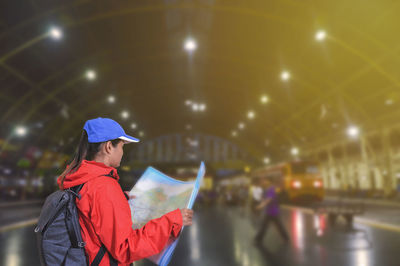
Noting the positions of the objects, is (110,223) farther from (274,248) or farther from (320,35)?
(320,35)

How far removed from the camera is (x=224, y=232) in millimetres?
11953

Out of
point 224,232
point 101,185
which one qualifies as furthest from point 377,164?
point 101,185

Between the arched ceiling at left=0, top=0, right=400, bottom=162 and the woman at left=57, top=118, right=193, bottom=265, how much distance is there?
61.3ft

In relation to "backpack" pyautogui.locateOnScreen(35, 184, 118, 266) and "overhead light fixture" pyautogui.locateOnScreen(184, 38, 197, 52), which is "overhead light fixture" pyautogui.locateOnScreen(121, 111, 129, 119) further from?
"backpack" pyautogui.locateOnScreen(35, 184, 118, 266)

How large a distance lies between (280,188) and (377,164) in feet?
34.2

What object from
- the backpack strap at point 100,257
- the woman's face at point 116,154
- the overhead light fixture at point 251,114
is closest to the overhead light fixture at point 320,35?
the woman's face at point 116,154

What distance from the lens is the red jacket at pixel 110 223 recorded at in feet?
5.58

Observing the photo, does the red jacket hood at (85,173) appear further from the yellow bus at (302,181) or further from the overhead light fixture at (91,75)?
the overhead light fixture at (91,75)

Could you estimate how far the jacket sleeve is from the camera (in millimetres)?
1698

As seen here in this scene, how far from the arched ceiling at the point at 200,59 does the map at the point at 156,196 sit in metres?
18.2

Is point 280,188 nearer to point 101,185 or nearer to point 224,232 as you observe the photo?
point 224,232

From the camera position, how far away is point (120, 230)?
1.70 metres

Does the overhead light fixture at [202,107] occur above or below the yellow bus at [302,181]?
above

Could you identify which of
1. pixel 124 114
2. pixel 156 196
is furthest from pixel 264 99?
pixel 156 196
